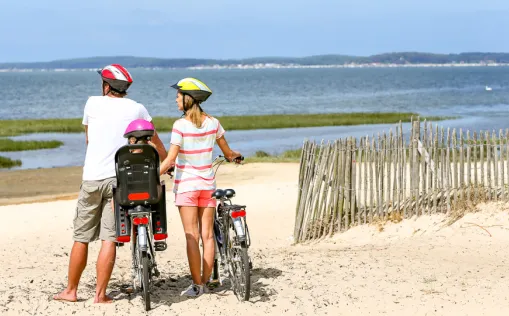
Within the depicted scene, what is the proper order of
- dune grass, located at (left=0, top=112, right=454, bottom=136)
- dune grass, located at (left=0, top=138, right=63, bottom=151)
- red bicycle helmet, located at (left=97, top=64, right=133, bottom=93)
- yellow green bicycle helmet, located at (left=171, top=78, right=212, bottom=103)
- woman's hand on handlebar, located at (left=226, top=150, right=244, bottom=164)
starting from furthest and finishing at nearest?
dune grass, located at (left=0, top=112, right=454, bottom=136)
dune grass, located at (left=0, top=138, right=63, bottom=151)
woman's hand on handlebar, located at (left=226, top=150, right=244, bottom=164)
yellow green bicycle helmet, located at (left=171, top=78, right=212, bottom=103)
red bicycle helmet, located at (left=97, top=64, right=133, bottom=93)

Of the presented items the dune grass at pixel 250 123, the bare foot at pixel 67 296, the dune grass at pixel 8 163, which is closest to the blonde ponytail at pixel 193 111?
the bare foot at pixel 67 296

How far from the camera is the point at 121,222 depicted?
A: 645 cm

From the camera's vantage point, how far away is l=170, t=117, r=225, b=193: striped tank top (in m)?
6.74

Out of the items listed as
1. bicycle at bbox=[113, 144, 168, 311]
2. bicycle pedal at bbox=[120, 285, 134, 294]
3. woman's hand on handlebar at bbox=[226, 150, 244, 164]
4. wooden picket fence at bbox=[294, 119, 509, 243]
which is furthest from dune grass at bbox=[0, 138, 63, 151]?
bicycle at bbox=[113, 144, 168, 311]

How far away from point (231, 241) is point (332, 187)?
4.13 meters

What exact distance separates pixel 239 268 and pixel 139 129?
132 cm

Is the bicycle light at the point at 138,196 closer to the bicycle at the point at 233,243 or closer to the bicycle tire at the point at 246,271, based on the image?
the bicycle at the point at 233,243

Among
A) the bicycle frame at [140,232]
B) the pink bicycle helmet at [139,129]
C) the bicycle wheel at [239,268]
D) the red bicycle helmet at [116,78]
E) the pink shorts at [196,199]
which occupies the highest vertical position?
the red bicycle helmet at [116,78]

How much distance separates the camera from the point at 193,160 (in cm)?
676

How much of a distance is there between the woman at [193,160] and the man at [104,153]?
204mm

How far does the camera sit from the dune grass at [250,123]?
43281 millimetres

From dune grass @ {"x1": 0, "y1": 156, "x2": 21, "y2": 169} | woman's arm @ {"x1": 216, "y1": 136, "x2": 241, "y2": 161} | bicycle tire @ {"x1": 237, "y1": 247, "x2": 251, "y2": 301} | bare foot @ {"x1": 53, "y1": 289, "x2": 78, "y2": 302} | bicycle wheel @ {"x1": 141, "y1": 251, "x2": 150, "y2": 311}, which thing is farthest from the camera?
dune grass @ {"x1": 0, "y1": 156, "x2": 21, "y2": 169}

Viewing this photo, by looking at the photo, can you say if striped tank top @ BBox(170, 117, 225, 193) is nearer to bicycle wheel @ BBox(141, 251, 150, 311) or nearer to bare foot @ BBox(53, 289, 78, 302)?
bicycle wheel @ BBox(141, 251, 150, 311)

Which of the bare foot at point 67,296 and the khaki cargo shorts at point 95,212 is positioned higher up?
the khaki cargo shorts at point 95,212
